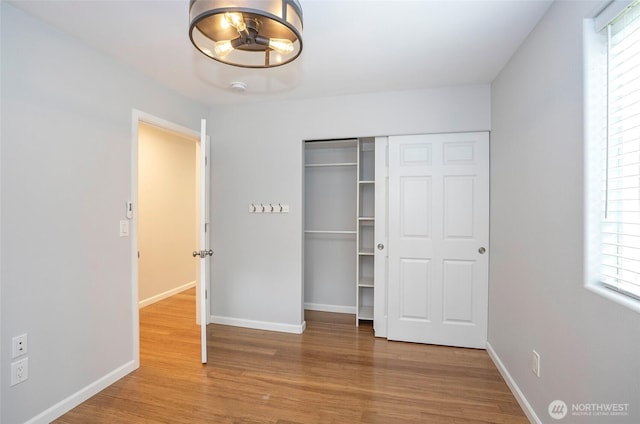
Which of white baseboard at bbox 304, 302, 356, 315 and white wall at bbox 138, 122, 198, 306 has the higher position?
white wall at bbox 138, 122, 198, 306

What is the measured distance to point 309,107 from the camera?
312cm

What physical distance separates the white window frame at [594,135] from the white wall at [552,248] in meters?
0.03

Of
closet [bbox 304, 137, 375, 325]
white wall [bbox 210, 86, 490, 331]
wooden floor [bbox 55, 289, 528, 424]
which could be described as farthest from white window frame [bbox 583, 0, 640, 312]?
closet [bbox 304, 137, 375, 325]

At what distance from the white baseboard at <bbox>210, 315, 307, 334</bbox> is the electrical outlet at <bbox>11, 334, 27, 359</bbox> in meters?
1.83

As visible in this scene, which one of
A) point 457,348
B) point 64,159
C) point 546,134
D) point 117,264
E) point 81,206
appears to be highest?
point 546,134

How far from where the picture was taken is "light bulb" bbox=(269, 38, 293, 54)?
1.26m

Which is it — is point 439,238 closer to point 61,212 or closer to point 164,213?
point 61,212

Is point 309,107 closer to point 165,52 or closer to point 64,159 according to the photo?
point 165,52

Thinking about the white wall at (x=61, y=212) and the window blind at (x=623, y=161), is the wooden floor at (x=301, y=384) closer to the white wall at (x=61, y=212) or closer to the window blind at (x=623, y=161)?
the white wall at (x=61, y=212)

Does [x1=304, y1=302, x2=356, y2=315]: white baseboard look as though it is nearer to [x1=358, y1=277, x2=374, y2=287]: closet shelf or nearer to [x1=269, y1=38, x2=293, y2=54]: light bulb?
[x1=358, y1=277, x2=374, y2=287]: closet shelf

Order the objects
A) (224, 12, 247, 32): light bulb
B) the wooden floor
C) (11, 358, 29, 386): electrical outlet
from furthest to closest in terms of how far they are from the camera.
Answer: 1. the wooden floor
2. (11, 358, 29, 386): electrical outlet
3. (224, 12, 247, 32): light bulb

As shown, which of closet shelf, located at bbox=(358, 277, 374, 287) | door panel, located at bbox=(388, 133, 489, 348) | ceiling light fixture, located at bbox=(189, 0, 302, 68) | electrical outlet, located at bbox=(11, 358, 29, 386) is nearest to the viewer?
ceiling light fixture, located at bbox=(189, 0, 302, 68)

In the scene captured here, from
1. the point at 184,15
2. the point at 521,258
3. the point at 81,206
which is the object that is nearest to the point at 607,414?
the point at 521,258

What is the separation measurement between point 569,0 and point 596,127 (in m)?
0.71
